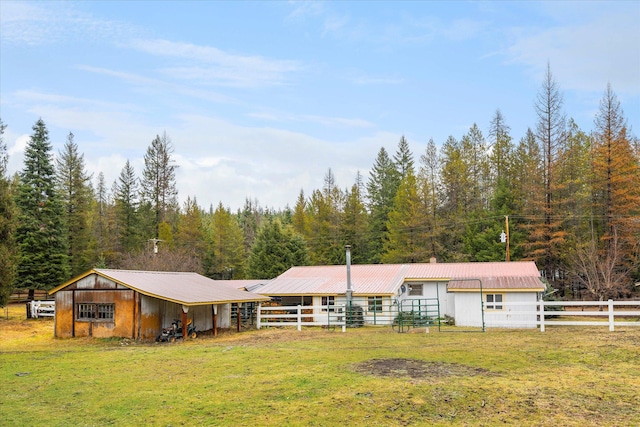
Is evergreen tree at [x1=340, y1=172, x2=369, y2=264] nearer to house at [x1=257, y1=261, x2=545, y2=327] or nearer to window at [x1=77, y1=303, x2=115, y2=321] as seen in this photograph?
house at [x1=257, y1=261, x2=545, y2=327]

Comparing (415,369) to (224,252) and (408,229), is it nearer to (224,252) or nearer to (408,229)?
(408,229)

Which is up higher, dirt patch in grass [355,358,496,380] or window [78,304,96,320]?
window [78,304,96,320]

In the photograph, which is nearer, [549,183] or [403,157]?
[549,183]

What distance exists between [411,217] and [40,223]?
31837 millimetres

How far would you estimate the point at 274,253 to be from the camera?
4684cm

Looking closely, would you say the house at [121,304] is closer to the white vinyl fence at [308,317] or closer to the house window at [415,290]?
the white vinyl fence at [308,317]

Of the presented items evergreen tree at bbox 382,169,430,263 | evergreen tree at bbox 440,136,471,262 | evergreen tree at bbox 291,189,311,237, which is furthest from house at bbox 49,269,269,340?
evergreen tree at bbox 291,189,311,237

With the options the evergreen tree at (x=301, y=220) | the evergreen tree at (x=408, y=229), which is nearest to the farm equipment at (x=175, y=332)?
the evergreen tree at (x=408, y=229)

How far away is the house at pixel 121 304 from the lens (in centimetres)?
1984

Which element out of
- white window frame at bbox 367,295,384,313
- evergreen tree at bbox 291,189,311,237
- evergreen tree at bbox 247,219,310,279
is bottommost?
white window frame at bbox 367,295,384,313

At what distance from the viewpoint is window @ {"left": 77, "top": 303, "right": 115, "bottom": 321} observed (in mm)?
20438

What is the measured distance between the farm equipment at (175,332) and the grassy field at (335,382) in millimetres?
1158

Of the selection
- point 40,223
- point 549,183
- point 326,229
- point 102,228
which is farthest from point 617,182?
point 102,228

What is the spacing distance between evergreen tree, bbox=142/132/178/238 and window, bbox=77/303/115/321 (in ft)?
114
